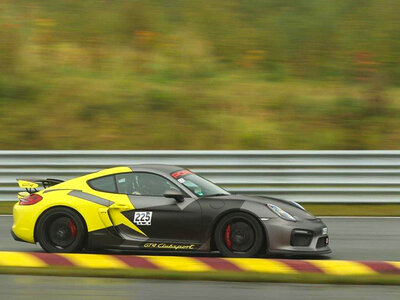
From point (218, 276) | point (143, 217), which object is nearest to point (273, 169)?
point (143, 217)

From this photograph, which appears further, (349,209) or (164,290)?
(349,209)

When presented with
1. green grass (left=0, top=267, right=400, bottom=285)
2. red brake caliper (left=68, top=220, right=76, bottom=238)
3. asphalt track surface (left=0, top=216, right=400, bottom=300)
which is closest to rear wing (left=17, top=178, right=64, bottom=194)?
red brake caliper (left=68, top=220, right=76, bottom=238)

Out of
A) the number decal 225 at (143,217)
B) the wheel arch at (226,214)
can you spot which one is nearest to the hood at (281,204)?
the wheel arch at (226,214)

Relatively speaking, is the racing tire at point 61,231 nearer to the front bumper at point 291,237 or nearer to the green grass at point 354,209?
the front bumper at point 291,237

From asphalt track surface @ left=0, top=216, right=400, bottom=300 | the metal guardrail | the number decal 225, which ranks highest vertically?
the metal guardrail

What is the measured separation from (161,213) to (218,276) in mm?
1812

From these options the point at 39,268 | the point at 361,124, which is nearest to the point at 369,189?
the point at 361,124

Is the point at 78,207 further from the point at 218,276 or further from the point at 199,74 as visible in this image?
the point at 199,74

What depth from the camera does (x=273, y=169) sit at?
45.3 ft

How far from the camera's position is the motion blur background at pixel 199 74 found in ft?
55.6

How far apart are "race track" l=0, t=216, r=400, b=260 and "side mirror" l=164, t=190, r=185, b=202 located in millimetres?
1910

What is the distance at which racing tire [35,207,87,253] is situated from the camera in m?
8.80

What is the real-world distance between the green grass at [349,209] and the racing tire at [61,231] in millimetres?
4471

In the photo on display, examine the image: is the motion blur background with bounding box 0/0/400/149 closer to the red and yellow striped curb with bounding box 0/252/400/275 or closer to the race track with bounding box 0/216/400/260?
the race track with bounding box 0/216/400/260
